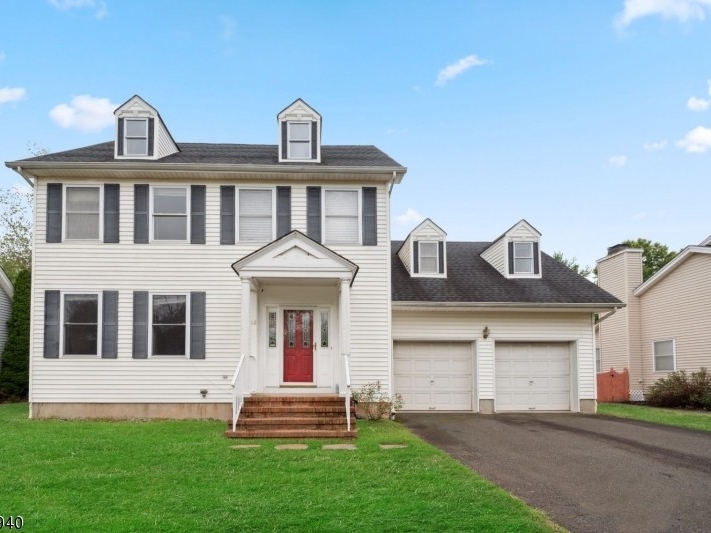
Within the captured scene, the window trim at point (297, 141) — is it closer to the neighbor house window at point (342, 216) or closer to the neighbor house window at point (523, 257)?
the neighbor house window at point (342, 216)

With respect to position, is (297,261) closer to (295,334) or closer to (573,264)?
(295,334)

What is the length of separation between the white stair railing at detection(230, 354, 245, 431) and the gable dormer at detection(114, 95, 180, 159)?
6.02 metres

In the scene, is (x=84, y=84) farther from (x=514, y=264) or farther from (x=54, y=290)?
(x=514, y=264)

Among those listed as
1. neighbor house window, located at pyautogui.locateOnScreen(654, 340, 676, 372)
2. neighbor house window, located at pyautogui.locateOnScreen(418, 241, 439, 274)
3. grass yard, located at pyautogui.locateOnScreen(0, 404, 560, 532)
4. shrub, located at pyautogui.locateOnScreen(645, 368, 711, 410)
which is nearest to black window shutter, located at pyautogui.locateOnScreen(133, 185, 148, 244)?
grass yard, located at pyautogui.locateOnScreen(0, 404, 560, 532)

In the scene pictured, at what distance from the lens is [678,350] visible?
22.7m

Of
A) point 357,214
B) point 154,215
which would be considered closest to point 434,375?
Result: point 357,214

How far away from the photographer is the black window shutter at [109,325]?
15148mm

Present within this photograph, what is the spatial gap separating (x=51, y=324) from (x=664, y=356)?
20.2m

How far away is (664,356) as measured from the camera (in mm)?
23531

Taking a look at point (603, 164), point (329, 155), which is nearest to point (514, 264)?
point (603, 164)

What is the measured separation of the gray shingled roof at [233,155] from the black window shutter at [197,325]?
10.7ft

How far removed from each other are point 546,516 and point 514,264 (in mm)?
13563

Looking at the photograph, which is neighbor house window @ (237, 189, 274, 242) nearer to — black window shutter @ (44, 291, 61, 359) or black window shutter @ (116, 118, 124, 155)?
black window shutter @ (116, 118, 124, 155)

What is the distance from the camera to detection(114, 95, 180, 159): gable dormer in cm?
1584
